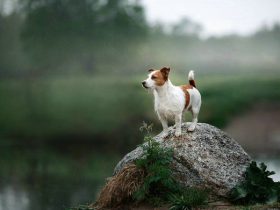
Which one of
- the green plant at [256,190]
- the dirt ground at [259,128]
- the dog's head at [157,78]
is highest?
the dirt ground at [259,128]

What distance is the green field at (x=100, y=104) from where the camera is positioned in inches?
1652

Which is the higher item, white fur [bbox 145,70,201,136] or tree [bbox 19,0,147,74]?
tree [bbox 19,0,147,74]

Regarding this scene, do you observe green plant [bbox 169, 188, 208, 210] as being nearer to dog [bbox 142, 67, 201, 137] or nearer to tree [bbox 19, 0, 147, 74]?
dog [bbox 142, 67, 201, 137]

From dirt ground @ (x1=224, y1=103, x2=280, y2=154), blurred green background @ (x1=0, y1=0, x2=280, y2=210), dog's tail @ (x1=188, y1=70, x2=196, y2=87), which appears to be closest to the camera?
dog's tail @ (x1=188, y1=70, x2=196, y2=87)

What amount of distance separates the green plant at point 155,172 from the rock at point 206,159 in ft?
1.03

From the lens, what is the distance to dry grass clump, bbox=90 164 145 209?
13633 mm

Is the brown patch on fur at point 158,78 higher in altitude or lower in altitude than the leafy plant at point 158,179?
higher

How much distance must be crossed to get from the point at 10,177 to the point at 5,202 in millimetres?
5259

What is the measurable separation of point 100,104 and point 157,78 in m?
36.8

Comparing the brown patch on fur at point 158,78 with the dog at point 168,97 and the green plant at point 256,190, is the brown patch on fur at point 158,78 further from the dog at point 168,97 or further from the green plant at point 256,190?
the green plant at point 256,190

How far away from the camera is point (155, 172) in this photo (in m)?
13.4

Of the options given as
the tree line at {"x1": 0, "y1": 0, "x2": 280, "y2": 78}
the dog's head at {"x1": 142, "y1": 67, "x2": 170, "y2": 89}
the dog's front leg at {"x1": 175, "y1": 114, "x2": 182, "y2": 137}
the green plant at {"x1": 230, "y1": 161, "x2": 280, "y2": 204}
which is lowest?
the green plant at {"x1": 230, "y1": 161, "x2": 280, "y2": 204}

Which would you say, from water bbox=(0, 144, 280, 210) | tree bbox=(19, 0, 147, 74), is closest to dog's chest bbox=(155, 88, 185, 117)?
water bbox=(0, 144, 280, 210)

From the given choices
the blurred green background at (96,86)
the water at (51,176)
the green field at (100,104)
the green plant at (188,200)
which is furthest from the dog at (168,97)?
the green field at (100,104)
